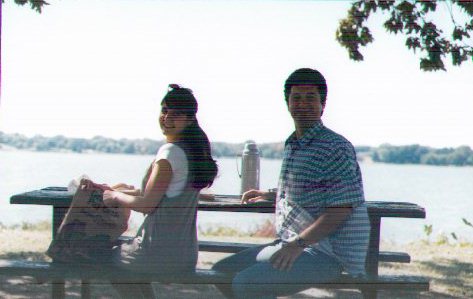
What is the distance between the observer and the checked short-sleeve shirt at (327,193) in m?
2.79

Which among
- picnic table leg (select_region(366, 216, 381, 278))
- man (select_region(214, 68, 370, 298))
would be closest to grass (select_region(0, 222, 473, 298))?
picnic table leg (select_region(366, 216, 381, 278))

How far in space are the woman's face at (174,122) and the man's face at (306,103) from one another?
1.33 feet

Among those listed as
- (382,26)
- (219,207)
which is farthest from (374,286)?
(382,26)

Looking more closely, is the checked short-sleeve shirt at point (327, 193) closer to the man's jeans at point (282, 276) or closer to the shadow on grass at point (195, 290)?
the man's jeans at point (282, 276)

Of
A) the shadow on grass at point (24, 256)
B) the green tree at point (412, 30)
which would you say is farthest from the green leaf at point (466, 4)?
the shadow on grass at point (24, 256)

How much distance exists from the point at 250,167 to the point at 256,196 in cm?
14

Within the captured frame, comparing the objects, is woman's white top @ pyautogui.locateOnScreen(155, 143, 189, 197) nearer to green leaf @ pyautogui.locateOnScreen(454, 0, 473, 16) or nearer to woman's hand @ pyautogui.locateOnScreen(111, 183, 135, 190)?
woman's hand @ pyautogui.locateOnScreen(111, 183, 135, 190)

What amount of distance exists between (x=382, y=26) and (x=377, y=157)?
3.57 feet

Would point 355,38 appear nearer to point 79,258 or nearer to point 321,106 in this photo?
point 321,106

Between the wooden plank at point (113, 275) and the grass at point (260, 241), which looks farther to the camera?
the grass at point (260, 241)

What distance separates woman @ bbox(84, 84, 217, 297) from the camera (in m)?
2.91

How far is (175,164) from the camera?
9.52 ft

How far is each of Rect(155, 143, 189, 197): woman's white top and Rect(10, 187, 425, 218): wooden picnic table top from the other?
0.42 m

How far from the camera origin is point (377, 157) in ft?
10.6
